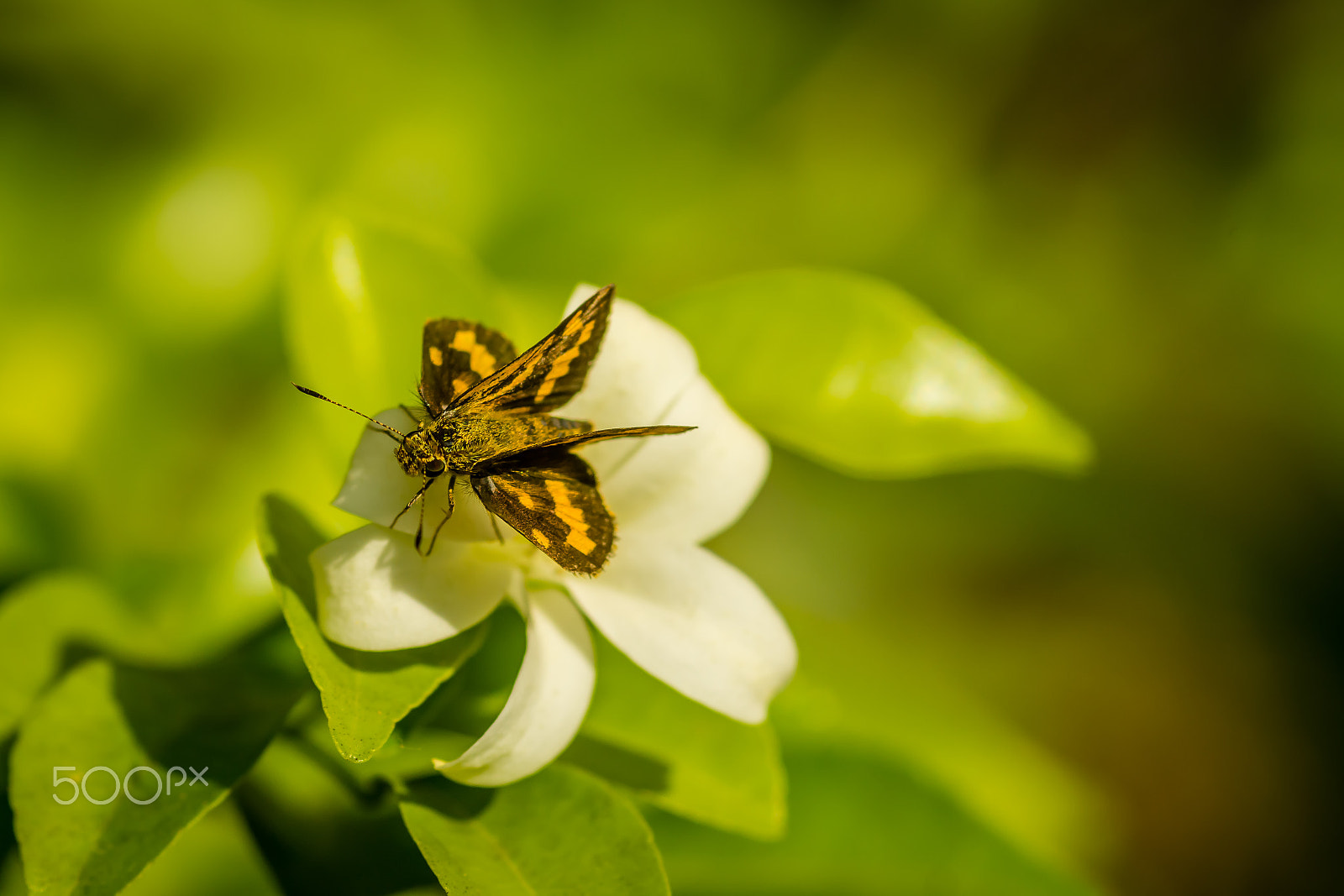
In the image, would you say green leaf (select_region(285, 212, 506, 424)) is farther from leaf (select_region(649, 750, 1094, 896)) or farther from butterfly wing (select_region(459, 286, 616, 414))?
leaf (select_region(649, 750, 1094, 896))

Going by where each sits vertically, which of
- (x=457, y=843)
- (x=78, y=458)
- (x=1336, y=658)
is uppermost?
(x=457, y=843)

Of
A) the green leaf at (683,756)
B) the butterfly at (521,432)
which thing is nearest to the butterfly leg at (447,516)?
the butterfly at (521,432)

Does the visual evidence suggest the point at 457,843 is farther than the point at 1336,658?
No

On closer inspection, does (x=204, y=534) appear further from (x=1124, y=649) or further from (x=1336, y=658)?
(x=1336, y=658)

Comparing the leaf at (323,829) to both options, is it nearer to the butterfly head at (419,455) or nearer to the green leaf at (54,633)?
the green leaf at (54,633)

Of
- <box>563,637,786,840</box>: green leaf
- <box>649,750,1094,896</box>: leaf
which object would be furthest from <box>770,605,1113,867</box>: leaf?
<box>563,637,786,840</box>: green leaf

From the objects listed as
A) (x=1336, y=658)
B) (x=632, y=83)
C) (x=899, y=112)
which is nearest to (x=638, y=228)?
(x=632, y=83)

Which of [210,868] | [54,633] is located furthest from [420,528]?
[210,868]
